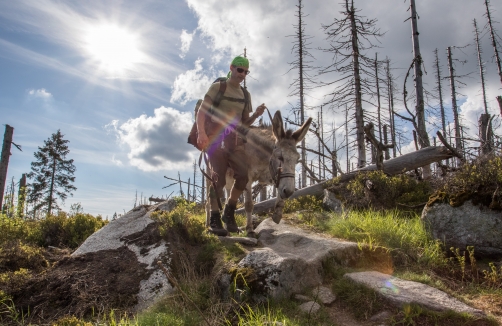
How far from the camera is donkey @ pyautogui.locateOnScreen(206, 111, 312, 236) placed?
5.42 m

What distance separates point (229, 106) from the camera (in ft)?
21.6

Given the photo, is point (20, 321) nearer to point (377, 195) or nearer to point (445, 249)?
point (445, 249)

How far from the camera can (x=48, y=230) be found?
770cm

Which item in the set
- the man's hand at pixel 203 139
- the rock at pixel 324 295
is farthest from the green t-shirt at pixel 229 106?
the rock at pixel 324 295

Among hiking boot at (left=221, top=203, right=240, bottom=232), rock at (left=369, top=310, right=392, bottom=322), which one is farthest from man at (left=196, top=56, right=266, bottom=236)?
rock at (left=369, top=310, right=392, bottom=322)

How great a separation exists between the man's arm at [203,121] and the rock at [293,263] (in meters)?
2.39

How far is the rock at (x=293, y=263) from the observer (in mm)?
3822

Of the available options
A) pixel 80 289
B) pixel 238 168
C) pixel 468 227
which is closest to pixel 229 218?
pixel 238 168

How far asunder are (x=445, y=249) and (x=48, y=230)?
8.62 meters

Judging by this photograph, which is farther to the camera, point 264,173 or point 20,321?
point 264,173

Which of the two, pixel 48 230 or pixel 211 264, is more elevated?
pixel 48 230

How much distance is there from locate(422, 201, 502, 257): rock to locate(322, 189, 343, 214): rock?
10.9 ft

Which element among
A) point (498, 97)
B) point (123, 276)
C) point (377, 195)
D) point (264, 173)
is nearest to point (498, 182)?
point (377, 195)

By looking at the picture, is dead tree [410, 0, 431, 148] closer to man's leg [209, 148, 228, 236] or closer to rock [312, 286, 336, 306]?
man's leg [209, 148, 228, 236]
